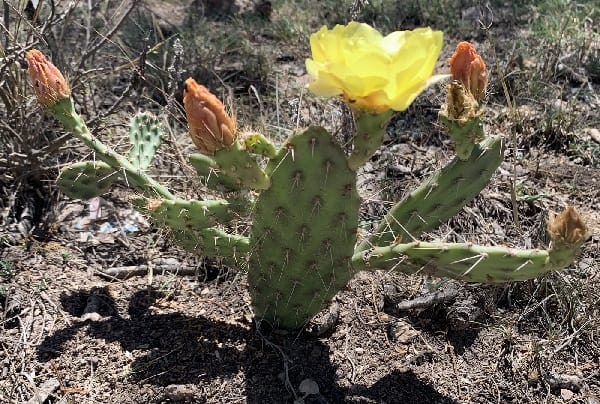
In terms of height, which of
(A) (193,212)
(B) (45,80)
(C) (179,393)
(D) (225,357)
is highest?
(B) (45,80)

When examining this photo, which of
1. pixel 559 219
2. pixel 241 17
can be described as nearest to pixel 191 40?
pixel 241 17

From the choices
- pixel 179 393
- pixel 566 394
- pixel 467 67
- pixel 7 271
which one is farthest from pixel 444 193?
pixel 7 271

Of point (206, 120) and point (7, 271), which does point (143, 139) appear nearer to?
point (7, 271)

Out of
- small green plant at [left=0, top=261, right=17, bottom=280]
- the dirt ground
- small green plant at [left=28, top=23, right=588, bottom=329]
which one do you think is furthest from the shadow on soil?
small green plant at [left=0, top=261, right=17, bottom=280]

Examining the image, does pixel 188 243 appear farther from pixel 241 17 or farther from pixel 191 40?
Answer: pixel 241 17

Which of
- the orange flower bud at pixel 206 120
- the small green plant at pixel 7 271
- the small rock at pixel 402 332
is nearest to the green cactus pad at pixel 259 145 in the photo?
the orange flower bud at pixel 206 120

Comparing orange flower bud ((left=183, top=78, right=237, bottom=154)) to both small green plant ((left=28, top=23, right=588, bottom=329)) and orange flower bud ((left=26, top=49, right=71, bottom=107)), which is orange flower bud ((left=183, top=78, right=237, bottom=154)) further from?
orange flower bud ((left=26, top=49, right=71, bottom=107))

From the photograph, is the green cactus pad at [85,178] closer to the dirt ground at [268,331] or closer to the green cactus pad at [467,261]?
the dirt ground at [268,331]
